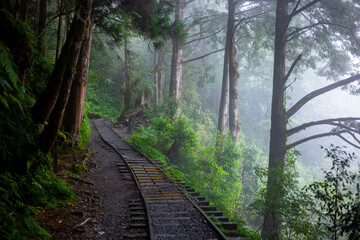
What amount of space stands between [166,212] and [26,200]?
254 cm

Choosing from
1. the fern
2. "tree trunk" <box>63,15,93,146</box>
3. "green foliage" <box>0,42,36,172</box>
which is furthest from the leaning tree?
the fern

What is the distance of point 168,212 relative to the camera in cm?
511

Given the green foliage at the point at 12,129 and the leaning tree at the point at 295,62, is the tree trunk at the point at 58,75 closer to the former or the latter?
the green foliage at the point at 12,129

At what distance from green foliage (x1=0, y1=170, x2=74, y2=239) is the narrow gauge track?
1.52 metres

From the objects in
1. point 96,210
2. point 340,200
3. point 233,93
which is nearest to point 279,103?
point 233,93

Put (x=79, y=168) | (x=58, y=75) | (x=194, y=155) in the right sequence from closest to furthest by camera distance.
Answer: (x=58, y=75) → (x=79, y=168) → (x=194, y=155)

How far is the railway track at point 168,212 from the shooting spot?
14.1 feet

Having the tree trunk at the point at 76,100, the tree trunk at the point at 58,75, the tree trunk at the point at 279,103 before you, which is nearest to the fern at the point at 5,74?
the tree trunk at the point at 58,75

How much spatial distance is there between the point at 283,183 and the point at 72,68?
23.0 ft

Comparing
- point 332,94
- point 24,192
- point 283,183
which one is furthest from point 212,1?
point 24,192

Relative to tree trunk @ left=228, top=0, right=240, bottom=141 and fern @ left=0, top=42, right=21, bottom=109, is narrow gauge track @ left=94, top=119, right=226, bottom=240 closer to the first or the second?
fern @ left=0, top=42, right=21, bottom=109

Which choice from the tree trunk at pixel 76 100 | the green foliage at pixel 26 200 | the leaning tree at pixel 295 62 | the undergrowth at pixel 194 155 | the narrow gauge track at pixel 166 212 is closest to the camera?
the green foliage at pixel 26 200

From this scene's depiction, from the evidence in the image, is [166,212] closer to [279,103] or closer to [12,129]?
[12,129]

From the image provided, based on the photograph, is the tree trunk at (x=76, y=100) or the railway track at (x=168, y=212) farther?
the tree trunk at (x=76, y=100)
